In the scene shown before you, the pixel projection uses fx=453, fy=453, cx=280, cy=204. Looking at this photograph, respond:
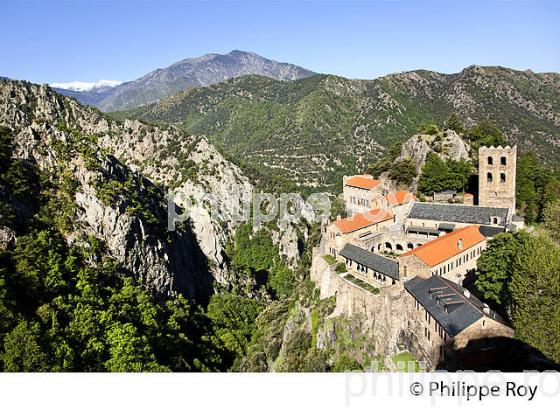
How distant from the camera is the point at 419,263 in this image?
30.8 meters

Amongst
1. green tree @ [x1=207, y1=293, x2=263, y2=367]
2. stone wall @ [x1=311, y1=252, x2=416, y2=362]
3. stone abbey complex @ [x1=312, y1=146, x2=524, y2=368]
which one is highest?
stone abbey complex @ [x1=312, y1=146, x2=524, y2=368]

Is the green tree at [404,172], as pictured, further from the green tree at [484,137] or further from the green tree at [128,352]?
the green tree at [128,352]

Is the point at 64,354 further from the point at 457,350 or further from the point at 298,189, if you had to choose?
the point at 298,189

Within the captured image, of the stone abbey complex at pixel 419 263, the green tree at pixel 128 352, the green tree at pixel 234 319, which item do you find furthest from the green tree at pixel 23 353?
→ the green tree at pixel 234 319

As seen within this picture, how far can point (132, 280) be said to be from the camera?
5184cm

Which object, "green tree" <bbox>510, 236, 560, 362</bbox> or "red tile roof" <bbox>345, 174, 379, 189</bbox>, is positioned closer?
"green tree" <bbox>510, 236, 560, 362</bbox>

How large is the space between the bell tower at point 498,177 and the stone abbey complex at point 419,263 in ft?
0.26

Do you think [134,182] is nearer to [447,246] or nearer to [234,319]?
[234,319]

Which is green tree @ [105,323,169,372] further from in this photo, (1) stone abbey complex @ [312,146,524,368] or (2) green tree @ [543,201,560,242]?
(2) green tree @ [543,201,560,242]

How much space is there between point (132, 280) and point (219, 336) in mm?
13151

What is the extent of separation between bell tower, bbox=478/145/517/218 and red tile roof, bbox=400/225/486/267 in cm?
598

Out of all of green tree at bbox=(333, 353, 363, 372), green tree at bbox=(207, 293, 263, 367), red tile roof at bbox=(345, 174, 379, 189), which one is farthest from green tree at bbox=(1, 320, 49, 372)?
red tile roof at bbox=(345, 174, 379, 189)

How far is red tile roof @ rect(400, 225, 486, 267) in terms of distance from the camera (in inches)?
1233

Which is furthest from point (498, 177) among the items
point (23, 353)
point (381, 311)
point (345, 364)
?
point (23, 353)
